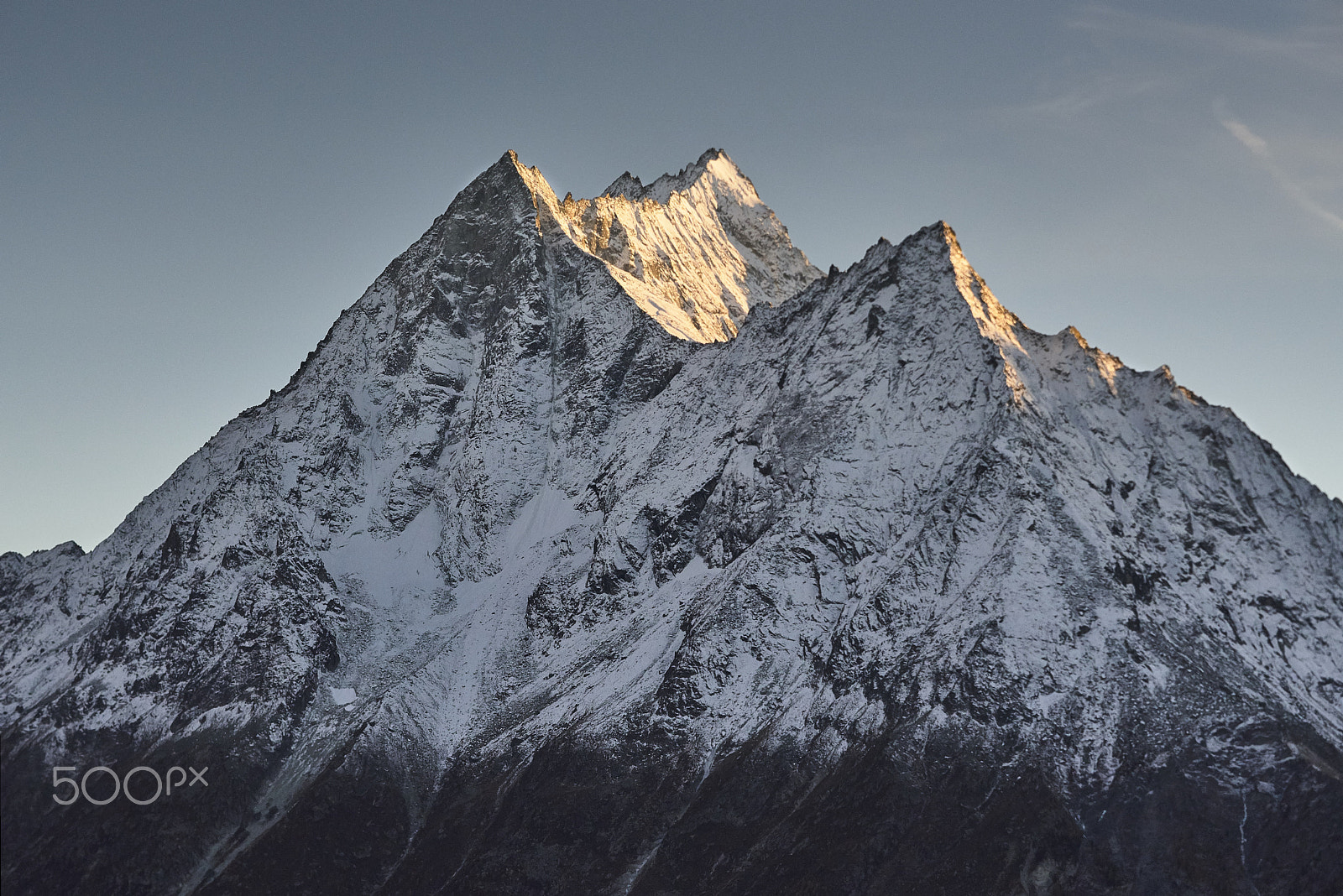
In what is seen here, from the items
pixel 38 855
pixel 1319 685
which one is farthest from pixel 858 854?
pixel 38 855

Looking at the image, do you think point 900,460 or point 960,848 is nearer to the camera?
point 960,848

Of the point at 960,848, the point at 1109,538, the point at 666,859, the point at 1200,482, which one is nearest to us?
the point at 960,848

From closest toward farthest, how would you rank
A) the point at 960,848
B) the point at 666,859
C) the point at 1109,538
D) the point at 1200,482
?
1. the point at 960,848
2. the point at 666,859
3. the point at 1109,538
4. the point at 1200,482

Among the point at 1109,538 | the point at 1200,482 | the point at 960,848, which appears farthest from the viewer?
the point at 1200,482

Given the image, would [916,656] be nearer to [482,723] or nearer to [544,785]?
[544,785]

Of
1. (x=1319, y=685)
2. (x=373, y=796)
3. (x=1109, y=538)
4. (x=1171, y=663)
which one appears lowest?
(x=1319, y=685)

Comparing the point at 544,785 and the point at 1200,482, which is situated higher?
the point at 544,785

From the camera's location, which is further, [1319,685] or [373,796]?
[373,796]

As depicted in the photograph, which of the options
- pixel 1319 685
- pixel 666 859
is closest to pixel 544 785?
pixel 666 859

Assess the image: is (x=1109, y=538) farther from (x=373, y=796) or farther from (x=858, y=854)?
(x=373, y=796)
